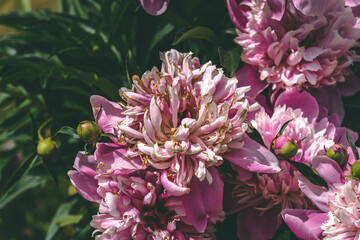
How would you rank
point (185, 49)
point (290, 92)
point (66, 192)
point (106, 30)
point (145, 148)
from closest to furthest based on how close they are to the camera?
point (145, 148) < point (290, 92) < point (185, 49) < point (106, 30) < point (66, 192)

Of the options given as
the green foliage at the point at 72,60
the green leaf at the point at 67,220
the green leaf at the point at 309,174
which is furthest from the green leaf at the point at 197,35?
the green leaf at the point at 67,220

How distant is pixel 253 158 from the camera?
20.3 inches

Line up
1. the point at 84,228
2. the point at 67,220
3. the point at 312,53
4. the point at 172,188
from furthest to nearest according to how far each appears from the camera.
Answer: the point at 67,220 < the point at 84,228 < the point at 312,53 < the point at 172,188

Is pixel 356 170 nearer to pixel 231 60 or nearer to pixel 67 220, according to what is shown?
pixel 231 60

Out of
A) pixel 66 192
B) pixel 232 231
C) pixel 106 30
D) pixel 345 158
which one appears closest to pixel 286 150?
pixel 345 158

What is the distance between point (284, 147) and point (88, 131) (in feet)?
0.81

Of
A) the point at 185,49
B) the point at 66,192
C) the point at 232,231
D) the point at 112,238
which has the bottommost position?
the point at 66,192

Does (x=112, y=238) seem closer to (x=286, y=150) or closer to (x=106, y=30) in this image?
(x=286, y=150)

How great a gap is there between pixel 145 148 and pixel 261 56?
0.84 feet

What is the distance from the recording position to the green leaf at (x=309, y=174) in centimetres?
53

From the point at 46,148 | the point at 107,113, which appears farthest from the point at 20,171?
the point at 107,113

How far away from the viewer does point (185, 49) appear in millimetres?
741

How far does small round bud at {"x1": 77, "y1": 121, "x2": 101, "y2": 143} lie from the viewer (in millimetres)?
513

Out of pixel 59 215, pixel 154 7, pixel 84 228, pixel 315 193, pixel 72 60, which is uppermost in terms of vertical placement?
pixel 154 7
